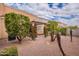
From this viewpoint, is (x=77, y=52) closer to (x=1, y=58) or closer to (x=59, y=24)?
(x=59, y=24)

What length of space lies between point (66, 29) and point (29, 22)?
0.40 meters

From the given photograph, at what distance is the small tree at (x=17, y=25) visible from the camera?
6.68ft

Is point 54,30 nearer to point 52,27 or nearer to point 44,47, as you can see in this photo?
point 52,27

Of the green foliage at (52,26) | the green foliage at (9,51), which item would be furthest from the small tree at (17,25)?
the green foliage at (52,26)

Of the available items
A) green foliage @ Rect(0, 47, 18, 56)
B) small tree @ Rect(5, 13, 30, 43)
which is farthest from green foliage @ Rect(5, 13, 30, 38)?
green foliage @ Rect(0, 47, 18, 56)

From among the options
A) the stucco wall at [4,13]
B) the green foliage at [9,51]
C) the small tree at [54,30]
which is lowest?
the green foliage at [9,51]

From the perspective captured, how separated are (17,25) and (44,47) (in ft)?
1.21

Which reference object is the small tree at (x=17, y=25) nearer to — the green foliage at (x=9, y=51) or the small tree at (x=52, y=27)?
the green foliage at (x=9, y=51)

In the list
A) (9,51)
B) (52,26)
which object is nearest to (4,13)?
(9,51)

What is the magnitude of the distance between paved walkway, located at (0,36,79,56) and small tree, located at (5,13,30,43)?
84 mm

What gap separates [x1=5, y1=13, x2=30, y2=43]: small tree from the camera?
2035 mm

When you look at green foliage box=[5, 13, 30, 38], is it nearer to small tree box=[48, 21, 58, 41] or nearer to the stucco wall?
the stucco wall

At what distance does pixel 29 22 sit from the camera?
2053 millimetres

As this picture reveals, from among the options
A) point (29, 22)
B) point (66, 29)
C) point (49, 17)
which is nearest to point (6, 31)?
point (29, 22)
